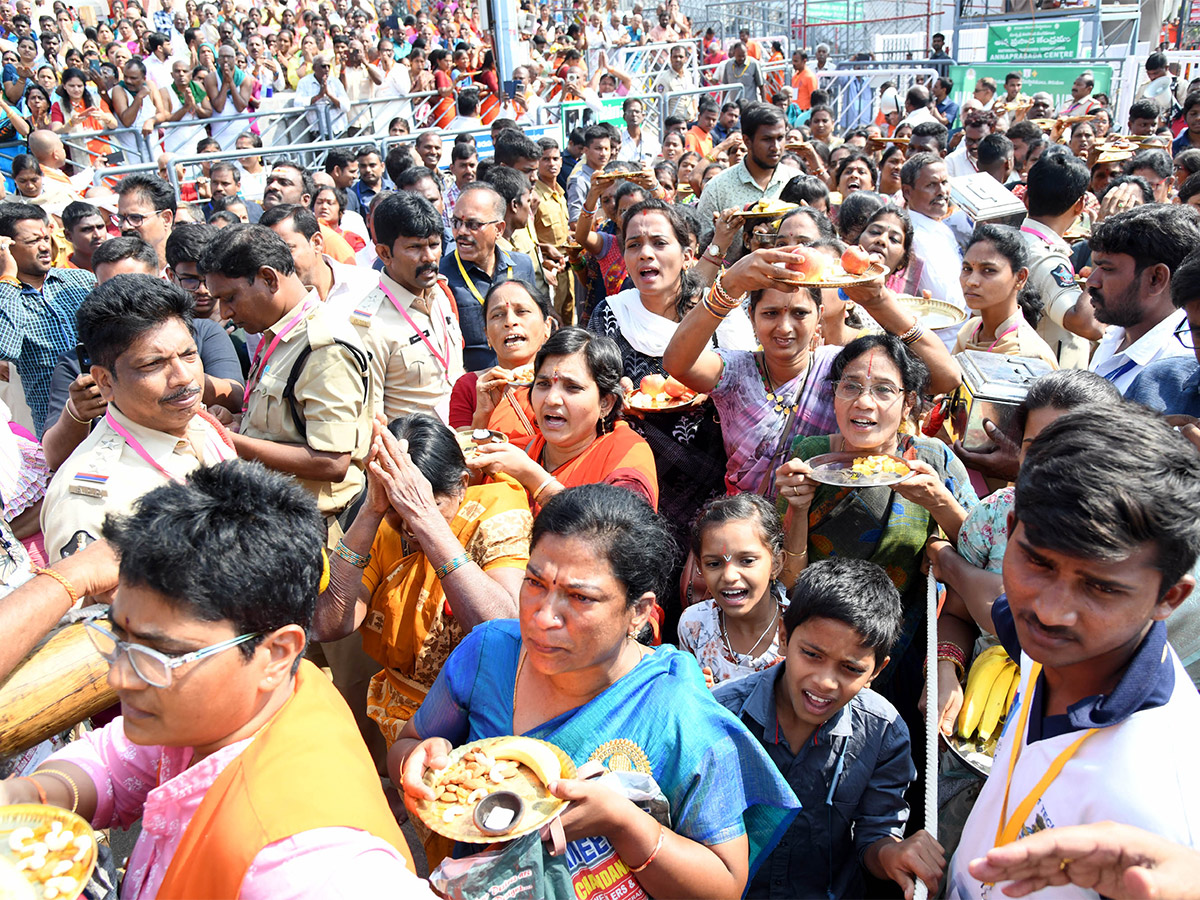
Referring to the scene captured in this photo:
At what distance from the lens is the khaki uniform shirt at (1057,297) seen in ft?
15.5

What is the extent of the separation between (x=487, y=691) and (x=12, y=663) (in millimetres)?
1113

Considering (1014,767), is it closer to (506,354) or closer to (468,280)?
(506,354)

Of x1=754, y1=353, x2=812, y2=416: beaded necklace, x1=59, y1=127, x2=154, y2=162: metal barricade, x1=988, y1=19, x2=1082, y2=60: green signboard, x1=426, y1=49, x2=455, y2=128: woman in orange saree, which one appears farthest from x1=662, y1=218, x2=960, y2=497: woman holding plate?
x1=988, y1=19, x2=1082, y2=60: green signboard

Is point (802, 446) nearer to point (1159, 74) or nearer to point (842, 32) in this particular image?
point (1159, 74)

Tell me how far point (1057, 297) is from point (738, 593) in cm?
311

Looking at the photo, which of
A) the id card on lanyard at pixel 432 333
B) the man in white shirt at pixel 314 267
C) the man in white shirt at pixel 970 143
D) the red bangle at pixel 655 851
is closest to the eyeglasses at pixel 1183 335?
the red bangle at pixel 655 851

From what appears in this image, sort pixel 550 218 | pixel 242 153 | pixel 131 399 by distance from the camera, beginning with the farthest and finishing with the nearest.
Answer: pixel 242 153, pixel 550 218, pixel 131 399

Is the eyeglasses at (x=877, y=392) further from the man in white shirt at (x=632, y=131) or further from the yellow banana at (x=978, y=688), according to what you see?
the man in white shirt at (x=632, y=131)

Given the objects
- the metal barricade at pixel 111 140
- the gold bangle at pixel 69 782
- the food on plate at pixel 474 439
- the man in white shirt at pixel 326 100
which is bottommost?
the gold bangle at pixel 69 782

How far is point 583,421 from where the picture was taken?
3.37 m

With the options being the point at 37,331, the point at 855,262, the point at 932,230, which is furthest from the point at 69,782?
the point at 932,230

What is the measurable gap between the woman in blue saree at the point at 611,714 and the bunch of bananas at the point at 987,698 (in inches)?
27.2

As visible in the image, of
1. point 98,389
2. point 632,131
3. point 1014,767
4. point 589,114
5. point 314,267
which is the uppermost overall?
point 589,114

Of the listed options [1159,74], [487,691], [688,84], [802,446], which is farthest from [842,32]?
[487,691]
